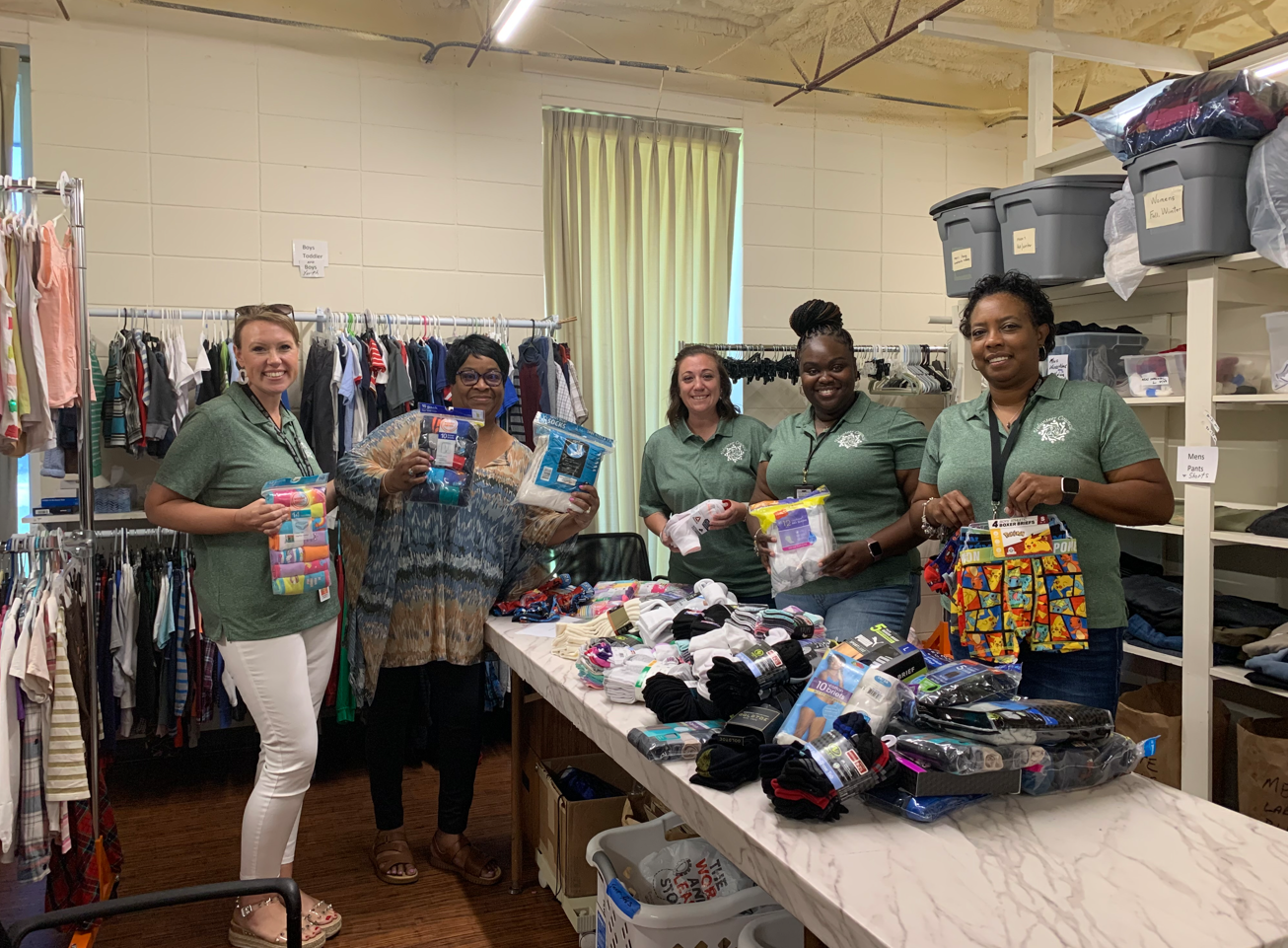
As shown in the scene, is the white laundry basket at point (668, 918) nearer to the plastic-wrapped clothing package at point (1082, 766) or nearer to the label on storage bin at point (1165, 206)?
the plastic-wrapped clothing package at point (1082, 766)

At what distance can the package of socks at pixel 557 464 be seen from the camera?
2.70 meters

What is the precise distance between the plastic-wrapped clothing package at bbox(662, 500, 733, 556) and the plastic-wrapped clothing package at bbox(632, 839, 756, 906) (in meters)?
0.93

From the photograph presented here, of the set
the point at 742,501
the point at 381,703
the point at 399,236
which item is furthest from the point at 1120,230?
the point at 399,236

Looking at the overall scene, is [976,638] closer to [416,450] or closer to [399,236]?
[416,450]

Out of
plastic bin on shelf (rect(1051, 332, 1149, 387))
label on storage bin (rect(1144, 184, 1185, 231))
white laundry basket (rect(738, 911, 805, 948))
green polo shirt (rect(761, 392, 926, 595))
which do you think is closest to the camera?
white laundry basket (rect(738, 911, 805, 948))

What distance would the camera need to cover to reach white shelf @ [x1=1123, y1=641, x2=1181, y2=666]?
322 centimetres

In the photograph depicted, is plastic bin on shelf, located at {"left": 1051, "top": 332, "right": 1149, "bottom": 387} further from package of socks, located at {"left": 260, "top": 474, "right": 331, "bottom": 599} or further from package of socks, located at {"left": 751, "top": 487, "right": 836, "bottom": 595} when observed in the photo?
package of socks, located at {"left": 260, "top": 474, "right": 331, "bottom": 599}

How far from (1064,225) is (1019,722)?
2.38 m

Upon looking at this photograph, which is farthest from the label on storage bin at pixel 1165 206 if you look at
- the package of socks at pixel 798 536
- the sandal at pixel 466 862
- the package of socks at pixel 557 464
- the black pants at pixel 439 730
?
the sandal at pixel 466 862

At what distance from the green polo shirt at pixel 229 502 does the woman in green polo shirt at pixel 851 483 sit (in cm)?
135

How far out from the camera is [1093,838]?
1.36 m

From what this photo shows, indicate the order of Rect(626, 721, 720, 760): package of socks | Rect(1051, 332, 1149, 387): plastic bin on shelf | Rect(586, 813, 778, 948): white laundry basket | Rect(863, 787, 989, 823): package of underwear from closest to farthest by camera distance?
Rect(863, 787, 989, 823): package of underwear
Rect(626, 721, 720, 760): package of socks
Rect(586, 813, 778, 948): white laundry basket
Rect(1051, 332, 1149, 387): plastic bin on shelf

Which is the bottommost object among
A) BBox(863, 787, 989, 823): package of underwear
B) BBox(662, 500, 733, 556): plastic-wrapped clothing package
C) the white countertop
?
the white countertop

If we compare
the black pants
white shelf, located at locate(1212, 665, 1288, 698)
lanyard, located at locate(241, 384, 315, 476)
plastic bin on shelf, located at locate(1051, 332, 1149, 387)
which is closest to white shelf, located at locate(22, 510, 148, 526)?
lanyard, located at locate(241, 384, 315, 476)
